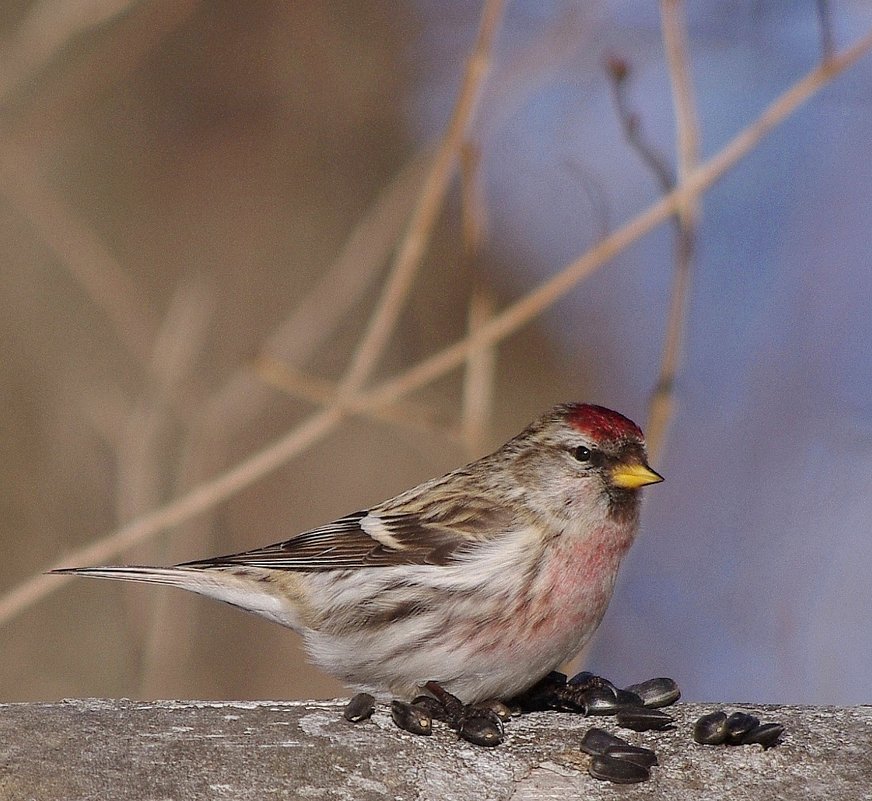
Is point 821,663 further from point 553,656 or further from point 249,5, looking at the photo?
point 249,5

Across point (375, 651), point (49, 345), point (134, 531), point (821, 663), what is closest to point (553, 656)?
point (375, 651)

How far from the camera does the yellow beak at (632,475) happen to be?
8.48 feet

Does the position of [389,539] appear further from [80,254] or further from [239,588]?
[80,254]

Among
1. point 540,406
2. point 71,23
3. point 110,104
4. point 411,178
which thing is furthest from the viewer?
point 540,406

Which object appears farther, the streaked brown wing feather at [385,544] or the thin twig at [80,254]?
the thin twig at [80,254]

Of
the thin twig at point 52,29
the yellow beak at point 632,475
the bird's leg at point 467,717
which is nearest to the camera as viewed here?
the bird's leg at point 467,717

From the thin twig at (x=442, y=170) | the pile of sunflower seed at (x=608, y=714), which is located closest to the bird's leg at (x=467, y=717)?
the pile of sunflower seed at (x=608, y=714)

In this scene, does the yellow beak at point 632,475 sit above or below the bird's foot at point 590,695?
above

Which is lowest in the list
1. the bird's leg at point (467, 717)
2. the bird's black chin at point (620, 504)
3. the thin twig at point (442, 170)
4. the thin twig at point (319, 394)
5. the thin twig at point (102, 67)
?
the bird's leg at point (467, 717)

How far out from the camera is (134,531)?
2758 mm

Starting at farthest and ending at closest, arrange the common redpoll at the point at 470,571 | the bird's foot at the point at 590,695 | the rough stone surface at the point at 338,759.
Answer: the common redpoll at the point at 470,571 < the bird's foot at the point at 590,695 < the rough stone surface at the point at 338,759

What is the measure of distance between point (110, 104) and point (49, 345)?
0.97m

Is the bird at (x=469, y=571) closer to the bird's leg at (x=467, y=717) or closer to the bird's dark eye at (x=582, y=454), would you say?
the bird's dark eye at (x=582, y=454)

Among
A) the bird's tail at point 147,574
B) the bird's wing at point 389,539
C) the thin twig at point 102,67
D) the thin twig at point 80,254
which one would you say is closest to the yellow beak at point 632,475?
the bird's wing at point 389,539
